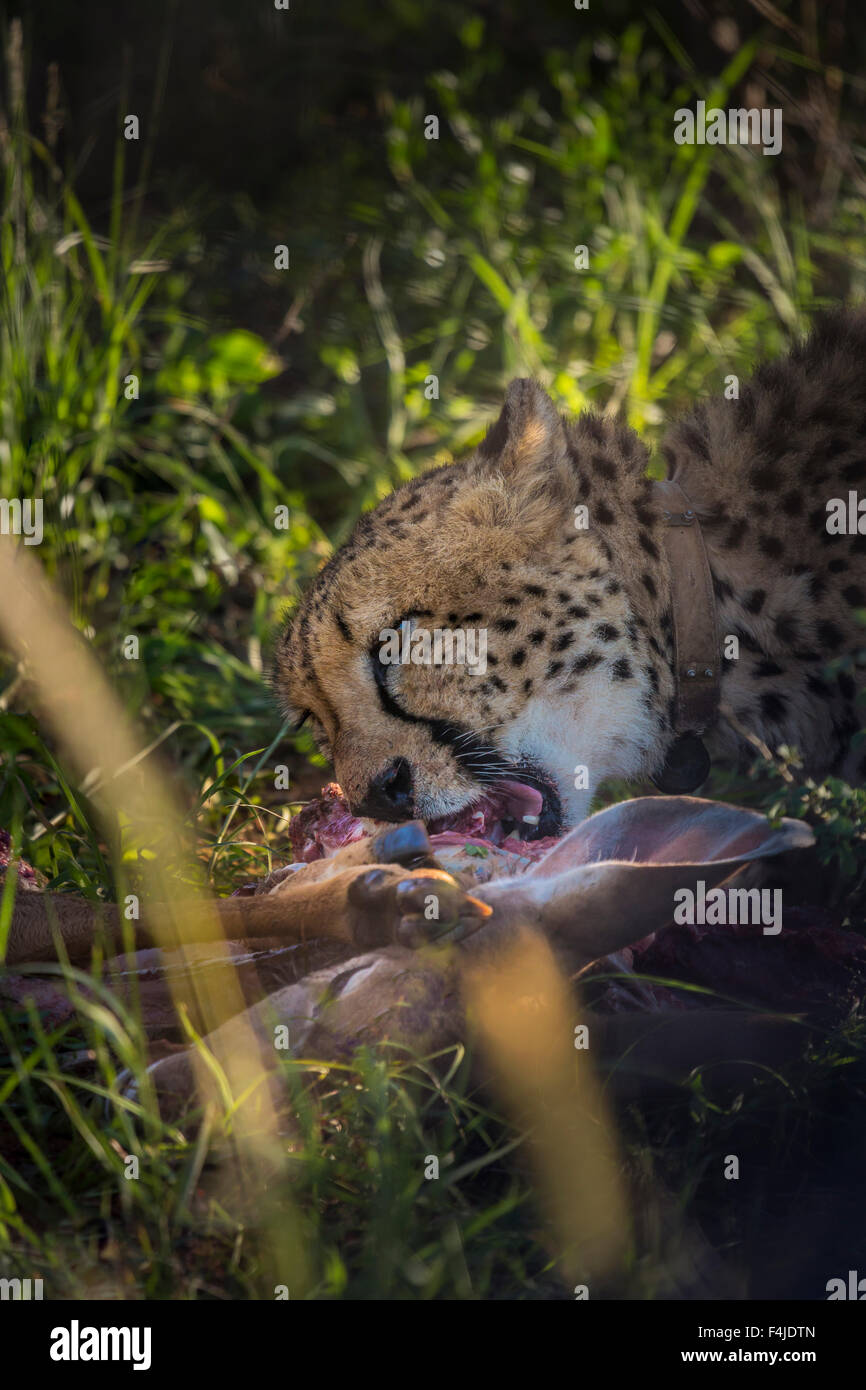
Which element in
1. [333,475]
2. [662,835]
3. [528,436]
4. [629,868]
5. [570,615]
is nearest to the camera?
[629,868]

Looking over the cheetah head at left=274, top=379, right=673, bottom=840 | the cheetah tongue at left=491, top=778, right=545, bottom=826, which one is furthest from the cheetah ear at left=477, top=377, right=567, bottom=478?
the cheetah tongue at left=491, top=778, right=545, bottom=826

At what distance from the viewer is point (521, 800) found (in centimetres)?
361

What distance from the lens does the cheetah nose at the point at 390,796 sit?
343 centimetres

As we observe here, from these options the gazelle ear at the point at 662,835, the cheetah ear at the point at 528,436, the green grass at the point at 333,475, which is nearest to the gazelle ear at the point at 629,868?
the gazelle ear at the point at 662,835

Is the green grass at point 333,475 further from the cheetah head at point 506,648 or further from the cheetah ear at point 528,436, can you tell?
the cheetah ear at point 528,436

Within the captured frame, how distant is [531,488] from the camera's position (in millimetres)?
3543

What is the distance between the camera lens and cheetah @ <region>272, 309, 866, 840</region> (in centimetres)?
344

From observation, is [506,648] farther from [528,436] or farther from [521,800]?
[528,436]

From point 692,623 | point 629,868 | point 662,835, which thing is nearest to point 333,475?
point 692,623

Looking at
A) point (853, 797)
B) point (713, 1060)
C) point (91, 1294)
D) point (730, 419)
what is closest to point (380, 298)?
point (730, 419)

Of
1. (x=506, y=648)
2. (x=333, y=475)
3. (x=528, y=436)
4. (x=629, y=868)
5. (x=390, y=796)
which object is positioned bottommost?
(x=629, y=868)

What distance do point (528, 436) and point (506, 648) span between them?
63 centimetres

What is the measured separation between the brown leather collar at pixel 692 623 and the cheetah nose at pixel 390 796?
2.54ft
